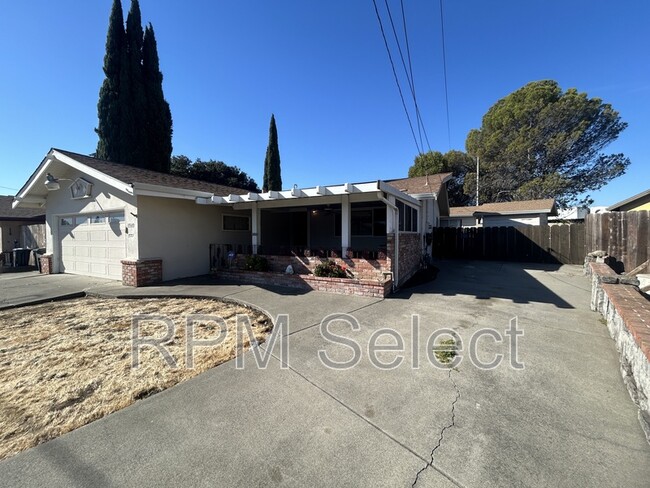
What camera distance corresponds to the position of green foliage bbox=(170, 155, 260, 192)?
2520 cm

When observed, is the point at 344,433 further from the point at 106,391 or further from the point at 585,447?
the point at 106,391

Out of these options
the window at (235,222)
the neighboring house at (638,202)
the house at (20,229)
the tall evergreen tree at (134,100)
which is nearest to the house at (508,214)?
the neighboring house at (638,202)

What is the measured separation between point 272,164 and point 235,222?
14192mm

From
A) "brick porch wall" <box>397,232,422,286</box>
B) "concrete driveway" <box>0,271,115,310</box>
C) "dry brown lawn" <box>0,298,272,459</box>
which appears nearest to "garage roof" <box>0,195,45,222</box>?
"concrete driveway" <box>0,271,115,310</box>

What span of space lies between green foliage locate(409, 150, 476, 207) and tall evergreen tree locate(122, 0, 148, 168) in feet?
74.8

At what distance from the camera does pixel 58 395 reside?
8.48ft

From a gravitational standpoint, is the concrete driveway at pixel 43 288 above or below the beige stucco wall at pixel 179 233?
below

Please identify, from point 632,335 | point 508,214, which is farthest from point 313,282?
point 508,214

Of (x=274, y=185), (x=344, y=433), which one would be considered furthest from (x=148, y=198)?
(x=274, y=185)

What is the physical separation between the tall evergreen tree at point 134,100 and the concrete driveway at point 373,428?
19771mm

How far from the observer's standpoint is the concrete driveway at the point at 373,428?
1.71 m

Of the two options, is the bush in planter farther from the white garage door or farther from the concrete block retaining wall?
the concrete block retaining wall

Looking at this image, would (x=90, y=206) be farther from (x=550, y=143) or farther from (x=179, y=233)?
(x=550, y=143)

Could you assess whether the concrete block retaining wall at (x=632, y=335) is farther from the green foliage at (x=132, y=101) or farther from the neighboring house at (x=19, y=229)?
the green foliage at (x=132, y=101)
